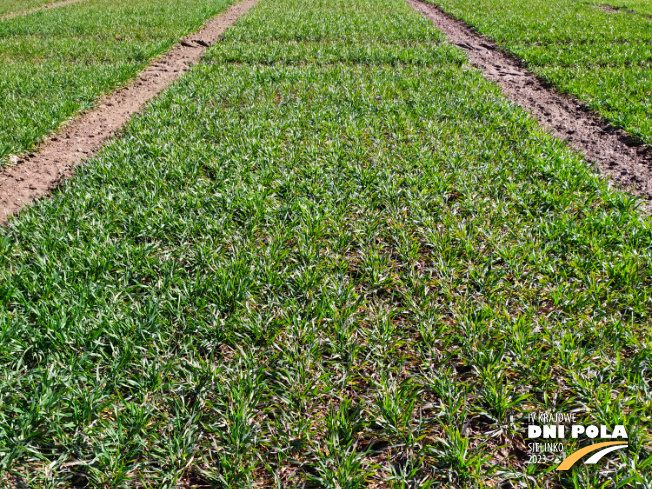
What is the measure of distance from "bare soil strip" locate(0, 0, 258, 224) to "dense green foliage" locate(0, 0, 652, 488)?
0.70m

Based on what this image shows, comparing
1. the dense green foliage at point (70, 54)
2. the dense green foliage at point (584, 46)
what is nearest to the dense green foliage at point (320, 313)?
the dense green foliage at point (70, 54)

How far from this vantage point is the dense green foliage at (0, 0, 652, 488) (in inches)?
78.2

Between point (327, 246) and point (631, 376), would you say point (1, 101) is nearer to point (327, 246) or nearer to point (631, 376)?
point (327, 246)

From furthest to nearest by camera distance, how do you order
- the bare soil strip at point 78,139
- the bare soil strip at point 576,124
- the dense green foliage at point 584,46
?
the dense green foliage at point 584,46 < the bare soil strip at point 576,124 < the bare soil strip at point 78,139

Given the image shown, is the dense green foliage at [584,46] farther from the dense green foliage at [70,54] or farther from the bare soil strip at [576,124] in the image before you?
the dense green foliage at [70,54]

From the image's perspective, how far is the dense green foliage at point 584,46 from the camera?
656cm

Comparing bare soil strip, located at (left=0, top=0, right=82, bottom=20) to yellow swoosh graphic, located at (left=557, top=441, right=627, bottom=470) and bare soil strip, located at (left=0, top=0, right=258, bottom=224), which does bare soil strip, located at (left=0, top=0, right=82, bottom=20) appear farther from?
yellow swoosh graphic, located at (left=557, top=441, right=627, bottom=470)

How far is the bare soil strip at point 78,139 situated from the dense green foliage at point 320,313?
705 millimetres

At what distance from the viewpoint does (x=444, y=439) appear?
203cm

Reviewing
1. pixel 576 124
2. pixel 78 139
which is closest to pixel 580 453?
pixel 576 124

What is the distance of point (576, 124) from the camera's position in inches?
245

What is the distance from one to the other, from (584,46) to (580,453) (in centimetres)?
1162

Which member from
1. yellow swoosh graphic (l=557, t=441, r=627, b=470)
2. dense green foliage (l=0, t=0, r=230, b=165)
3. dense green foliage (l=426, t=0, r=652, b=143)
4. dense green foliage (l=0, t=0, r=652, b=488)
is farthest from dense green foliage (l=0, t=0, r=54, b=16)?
yellow swoosh graphic (l=557, t=441, r=627, b=470)

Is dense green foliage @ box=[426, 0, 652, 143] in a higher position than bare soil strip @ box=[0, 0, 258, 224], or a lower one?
higher
